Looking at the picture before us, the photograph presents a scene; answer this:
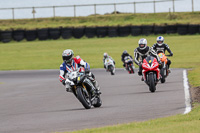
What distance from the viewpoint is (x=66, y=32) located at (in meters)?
51.5

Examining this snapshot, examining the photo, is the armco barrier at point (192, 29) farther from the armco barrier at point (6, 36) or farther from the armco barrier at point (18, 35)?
the armco barrier at point (6, 36)

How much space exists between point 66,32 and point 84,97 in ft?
129

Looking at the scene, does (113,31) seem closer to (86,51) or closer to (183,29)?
(86,51)

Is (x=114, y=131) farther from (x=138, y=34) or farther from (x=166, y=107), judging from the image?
(x=138, y=34)

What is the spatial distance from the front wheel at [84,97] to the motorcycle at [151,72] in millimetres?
3828

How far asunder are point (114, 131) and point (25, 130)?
1.94 metres

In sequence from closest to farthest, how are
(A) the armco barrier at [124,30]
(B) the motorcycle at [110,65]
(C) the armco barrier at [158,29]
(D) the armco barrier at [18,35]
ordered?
(B) the motorcycle at [110,65] → (C) the armco barrier at [158,29] → (A) the armco barrier at [124,30] → (D) the armco barrier at [18,35]

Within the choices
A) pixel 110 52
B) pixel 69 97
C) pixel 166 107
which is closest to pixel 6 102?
pixel 69 97

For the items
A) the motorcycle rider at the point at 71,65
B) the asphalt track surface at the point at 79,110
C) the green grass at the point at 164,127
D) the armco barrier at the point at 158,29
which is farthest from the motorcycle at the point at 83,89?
the armco barrier at the point at 158,29

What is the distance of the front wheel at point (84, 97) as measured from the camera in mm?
12359

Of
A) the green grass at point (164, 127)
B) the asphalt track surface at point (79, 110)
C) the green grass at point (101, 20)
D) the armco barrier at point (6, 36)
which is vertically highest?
the green grass at point (101, 20)

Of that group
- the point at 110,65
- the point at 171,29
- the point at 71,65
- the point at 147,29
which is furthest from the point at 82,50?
the point at 71,65

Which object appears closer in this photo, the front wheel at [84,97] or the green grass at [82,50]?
the front wheel at [84,97]

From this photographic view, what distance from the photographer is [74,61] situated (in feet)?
43.3
